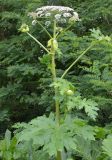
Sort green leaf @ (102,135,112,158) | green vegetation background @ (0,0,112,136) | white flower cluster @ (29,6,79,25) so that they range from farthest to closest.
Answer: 1. green vegetation background @ (0,0,112,136)
2. green leaf @ (102,135,112,158)
3. white flower cluster @ (29,6,79,25)

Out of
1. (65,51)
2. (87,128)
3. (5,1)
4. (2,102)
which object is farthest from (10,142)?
(5,1)

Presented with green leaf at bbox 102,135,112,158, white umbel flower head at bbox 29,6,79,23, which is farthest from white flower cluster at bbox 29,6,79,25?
green leaf at bbox 102,135,112,158

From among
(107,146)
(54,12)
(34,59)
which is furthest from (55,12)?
(34,59)

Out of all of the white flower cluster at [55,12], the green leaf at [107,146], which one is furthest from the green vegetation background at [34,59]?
the white flower cluster at [55,12]

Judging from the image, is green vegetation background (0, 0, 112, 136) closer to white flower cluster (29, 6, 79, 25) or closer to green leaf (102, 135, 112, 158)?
green leaf (102, 135, 112, 158)

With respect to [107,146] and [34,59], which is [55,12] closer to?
[107,146]

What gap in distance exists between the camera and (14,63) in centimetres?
614

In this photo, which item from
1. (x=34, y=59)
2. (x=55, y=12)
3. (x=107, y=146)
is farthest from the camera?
(x=34, y=59)

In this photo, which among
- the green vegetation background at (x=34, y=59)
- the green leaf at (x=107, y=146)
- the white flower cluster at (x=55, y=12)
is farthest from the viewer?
the green vegetation background at (x=34, y=59)

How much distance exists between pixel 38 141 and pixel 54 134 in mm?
110

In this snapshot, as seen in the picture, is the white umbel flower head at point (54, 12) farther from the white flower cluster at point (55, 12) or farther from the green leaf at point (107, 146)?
the green leaf at point (107, 146)

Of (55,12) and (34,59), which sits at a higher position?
(55,12)

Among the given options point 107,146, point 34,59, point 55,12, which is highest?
point 55,12

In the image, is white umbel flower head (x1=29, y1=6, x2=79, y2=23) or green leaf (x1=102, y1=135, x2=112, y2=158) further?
green leaf (x1=102, y1=135, x2=112, y2=158)
